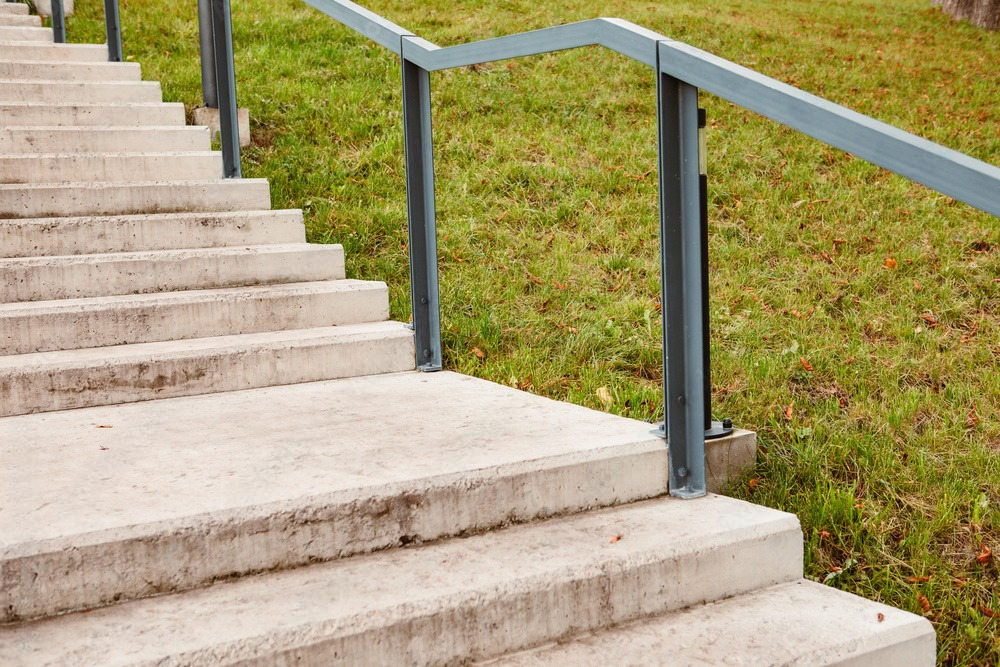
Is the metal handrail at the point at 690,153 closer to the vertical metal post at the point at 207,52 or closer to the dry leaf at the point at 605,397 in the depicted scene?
the dry leaf at the point at 605,397

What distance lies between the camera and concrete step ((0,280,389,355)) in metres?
2.91

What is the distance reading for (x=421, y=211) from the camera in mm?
3191

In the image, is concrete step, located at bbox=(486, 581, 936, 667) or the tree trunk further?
the tree trunk

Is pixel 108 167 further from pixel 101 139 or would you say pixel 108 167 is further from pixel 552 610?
pixel 552 610

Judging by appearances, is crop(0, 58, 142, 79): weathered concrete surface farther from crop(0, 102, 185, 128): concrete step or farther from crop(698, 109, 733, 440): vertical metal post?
crop(698, 109, 733, 440): vertical metal post

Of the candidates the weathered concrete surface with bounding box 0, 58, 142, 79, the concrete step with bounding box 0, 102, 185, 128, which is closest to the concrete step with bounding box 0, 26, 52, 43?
the weathered concrete surface with bounding box 0, 58, 142, 79

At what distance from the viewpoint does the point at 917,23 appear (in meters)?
11.3

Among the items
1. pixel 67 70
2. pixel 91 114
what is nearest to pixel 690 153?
pixel 91 114

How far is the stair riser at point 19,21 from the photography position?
5727 mm

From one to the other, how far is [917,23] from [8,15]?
10.1 meters

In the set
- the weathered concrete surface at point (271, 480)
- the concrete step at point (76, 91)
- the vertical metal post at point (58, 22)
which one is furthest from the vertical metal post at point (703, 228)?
the vertical metal post at point (58, 22)

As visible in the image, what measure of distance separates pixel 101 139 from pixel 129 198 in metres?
0.61

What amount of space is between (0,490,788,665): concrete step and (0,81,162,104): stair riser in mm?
2836

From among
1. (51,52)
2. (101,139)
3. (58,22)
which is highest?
(58,22)
